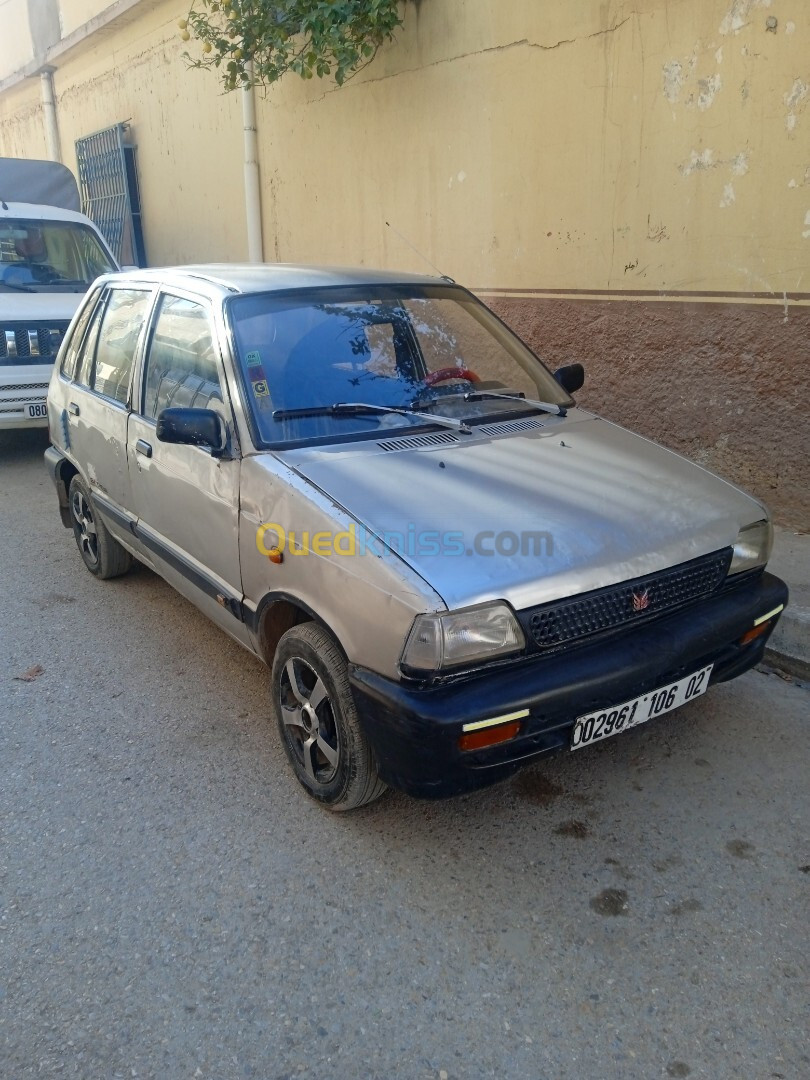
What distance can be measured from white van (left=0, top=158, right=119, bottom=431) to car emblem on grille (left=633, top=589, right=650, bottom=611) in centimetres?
614

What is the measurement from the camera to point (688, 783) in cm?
305

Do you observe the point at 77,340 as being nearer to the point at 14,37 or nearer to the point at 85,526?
the point at 85,526

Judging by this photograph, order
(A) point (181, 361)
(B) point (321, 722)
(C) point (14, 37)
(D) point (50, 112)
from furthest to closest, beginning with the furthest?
(C) point (14, 37)
(D) point (50, 112)
(A) point (181, 361)
(B) point (321, 722)

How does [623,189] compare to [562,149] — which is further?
[562,149]

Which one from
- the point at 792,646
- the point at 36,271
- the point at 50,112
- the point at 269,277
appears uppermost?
the point at 50,112

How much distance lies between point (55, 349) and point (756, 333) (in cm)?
589

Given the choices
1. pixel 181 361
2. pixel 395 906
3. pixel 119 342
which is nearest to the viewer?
pixel 395 906

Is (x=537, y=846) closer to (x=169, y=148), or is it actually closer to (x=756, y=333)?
(x=756, y=333)

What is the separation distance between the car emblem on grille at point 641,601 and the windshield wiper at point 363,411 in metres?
0.96

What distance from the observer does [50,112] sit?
1488cm

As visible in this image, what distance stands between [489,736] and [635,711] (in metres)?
0.58

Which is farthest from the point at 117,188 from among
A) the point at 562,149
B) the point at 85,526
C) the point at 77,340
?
the point at 85,526

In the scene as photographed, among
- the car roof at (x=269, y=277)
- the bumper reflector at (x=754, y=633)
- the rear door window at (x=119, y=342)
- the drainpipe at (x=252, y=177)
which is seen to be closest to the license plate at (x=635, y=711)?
the bumper reflector at (x=754, y=633)

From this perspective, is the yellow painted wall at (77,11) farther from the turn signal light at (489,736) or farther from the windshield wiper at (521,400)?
the turn signal light at (489,736)
